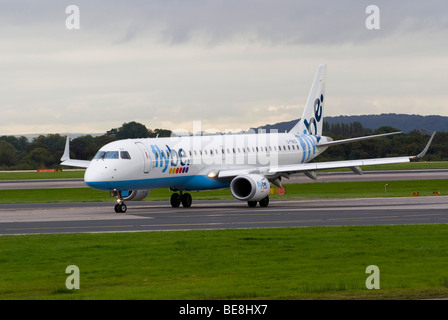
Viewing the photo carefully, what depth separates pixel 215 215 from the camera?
4600cm

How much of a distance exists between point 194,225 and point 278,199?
25551mm

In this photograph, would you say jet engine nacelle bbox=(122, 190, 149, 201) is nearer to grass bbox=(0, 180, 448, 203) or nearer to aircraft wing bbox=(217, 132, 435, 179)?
aircraft wing bbox=(217, 132, 435, 179)

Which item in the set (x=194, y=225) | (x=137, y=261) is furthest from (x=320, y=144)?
(x=137, y=261)

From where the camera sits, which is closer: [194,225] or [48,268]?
[48,268]

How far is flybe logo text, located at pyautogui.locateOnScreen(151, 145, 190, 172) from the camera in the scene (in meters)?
51.3

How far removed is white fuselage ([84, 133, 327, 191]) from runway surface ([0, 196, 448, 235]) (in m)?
1.77

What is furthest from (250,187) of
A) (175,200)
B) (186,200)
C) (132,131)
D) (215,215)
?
(132,131)

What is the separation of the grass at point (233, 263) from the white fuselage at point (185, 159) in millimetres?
14455

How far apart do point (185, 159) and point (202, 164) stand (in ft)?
5.64

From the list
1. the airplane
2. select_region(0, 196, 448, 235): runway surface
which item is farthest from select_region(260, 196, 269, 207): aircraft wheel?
select_region(0, 196, 448, 235): runway surface

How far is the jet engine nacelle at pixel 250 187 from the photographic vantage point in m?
52.1
